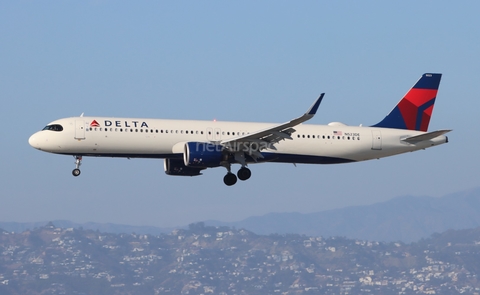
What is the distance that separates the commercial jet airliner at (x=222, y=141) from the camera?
2058 inches

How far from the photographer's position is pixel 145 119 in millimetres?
53719

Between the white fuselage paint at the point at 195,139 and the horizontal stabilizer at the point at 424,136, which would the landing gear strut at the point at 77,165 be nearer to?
the white fuselage paint at the point at 195,139

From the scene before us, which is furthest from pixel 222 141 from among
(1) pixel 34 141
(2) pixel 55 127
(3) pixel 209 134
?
(1) pixel 34 141

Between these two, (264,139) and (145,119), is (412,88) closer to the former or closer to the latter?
(264,139)

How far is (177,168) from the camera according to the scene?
58062 mm

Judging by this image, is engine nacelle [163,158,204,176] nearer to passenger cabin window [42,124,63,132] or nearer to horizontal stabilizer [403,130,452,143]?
passenger cabin window [42,124,63,132]

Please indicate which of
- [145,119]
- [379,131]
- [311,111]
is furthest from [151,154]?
[379,131]

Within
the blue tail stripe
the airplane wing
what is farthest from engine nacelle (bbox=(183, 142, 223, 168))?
the blue tail stripe

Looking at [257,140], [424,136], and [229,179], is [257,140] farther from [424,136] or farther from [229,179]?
[424,136]

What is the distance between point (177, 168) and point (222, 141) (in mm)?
6305

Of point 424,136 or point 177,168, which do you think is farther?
point 177,168

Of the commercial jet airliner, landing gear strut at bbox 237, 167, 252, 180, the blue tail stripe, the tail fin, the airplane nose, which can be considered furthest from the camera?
the blue tail stripe

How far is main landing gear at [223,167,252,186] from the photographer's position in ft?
183

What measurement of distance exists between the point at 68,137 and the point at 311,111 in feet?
51.0
